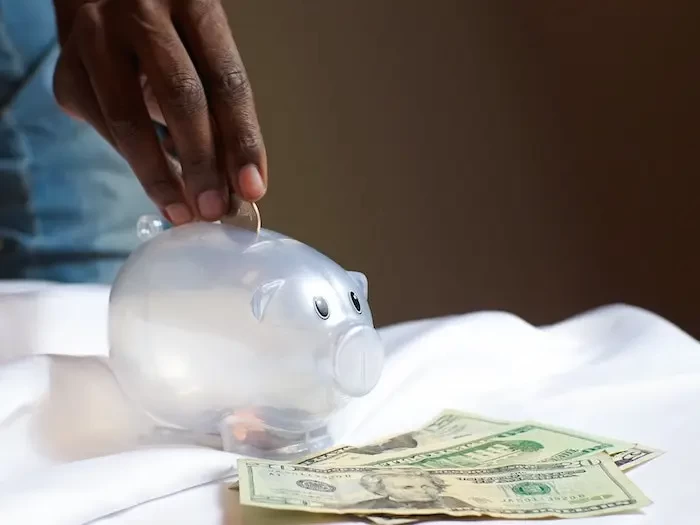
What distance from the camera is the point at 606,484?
517 millimetres

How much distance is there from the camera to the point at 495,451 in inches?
22.6

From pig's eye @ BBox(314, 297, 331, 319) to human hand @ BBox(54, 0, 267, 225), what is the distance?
11 cm

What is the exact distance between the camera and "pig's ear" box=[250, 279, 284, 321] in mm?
547

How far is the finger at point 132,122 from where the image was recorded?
681 millimetres

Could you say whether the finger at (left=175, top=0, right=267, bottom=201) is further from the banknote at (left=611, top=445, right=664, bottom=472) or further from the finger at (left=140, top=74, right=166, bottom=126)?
the banknote at (left=611, top=445, right=664, bottom=472)

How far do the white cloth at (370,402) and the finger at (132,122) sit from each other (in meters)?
0.15

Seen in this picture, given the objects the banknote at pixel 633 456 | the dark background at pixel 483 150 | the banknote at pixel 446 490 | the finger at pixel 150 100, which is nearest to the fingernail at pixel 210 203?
the finger at pixel 150 100

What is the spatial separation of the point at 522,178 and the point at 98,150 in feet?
2.76

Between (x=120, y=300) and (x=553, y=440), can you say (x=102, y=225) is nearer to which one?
(x=120, y=300)

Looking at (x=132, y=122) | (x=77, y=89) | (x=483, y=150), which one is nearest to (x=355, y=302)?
(x=132, y=122)

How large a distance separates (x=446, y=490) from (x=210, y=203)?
287mm

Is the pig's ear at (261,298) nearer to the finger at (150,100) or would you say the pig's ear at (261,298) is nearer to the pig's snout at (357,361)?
the pig's snout at (357,361)

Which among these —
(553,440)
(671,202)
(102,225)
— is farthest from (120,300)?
A: (671,202)

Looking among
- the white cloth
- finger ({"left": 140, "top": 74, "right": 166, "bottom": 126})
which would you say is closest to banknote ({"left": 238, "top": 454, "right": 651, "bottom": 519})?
the white cloth
